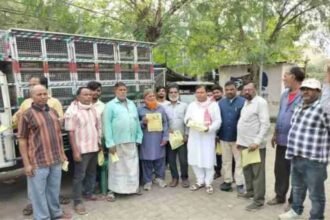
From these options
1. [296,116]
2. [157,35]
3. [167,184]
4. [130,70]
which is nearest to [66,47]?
[130,70]

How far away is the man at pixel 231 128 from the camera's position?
17.2ft

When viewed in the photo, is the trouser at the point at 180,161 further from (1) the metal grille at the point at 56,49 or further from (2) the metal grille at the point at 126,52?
(1) the metal grille at the point at 56,49

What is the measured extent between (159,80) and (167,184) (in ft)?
10.7

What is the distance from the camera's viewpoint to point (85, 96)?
185 inches

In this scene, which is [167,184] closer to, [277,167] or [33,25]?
[277,167]

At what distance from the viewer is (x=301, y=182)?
4113mm

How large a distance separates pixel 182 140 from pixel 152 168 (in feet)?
2.30

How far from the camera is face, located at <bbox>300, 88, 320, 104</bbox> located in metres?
3.75

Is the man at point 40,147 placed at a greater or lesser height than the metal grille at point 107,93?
lesser

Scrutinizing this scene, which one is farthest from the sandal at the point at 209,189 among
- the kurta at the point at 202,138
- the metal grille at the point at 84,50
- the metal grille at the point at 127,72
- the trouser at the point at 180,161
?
the metal grille at the point at 84,50

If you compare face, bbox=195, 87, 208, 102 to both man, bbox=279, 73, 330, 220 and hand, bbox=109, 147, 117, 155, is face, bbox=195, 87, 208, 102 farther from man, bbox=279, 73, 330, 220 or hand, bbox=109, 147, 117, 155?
man, bbox=279, 73, 330, 220

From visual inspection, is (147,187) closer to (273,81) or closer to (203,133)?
(203,133)

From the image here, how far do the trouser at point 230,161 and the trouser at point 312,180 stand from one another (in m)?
1.16

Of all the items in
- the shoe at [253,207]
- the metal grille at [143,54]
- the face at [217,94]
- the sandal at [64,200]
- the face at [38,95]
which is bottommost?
the shoe at [253,207]
